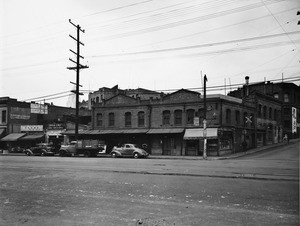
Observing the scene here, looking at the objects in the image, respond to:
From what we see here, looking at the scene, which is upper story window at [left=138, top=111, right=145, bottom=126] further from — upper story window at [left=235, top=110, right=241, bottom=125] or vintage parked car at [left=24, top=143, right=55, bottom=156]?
upper story window at [left=235, top=110, right=241, bottom=125]

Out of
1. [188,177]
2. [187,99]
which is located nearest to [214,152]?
[187,99]

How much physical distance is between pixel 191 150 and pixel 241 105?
9.04 metres

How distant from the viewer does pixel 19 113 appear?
164 ft

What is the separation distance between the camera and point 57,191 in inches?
438

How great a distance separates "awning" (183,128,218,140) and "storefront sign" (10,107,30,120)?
2963 centimetres

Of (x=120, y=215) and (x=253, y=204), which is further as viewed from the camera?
(x=253, y=204)

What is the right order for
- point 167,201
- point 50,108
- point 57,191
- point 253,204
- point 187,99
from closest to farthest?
point 253,204 < point 167,201 < point 57,191 < point 187,99 < point 50,108

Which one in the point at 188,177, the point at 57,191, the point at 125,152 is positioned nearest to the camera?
the point at 57,191

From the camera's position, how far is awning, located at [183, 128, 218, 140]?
33125mm

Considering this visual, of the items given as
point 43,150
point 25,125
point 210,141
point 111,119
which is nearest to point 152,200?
point 210,141

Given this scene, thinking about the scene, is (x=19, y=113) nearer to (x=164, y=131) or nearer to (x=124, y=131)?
(x=124, y=131)

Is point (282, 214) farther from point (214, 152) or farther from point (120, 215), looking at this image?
point (214, 152)

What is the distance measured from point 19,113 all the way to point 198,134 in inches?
1236

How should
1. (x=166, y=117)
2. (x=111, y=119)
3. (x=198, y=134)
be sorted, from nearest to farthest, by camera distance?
1. (x=198, y=134)
2. (x=166, y=117)
3. (x=111, y=119)
